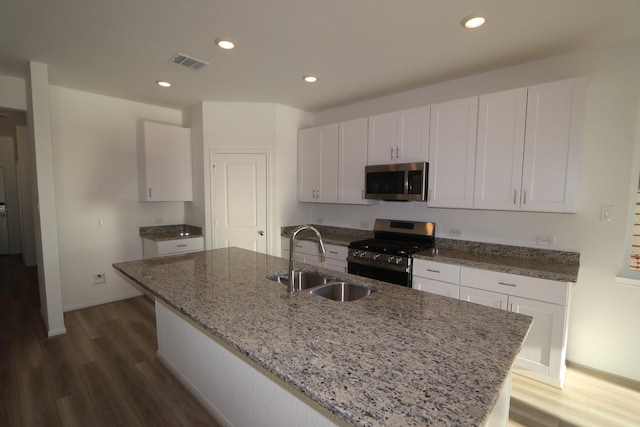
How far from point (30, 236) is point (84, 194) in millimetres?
3391

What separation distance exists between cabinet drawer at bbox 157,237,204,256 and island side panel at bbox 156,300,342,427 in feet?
4.96

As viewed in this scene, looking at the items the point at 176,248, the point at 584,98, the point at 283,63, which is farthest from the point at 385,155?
the point at 176,248

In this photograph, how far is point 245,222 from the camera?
4.07 m

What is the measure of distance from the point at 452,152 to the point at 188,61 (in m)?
2.57

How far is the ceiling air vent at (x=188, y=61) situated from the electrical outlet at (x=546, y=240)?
3.40 meters

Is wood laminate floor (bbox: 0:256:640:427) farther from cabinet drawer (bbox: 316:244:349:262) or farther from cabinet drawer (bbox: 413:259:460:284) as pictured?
cabinet drawer (bbox: 316:244:349:262)

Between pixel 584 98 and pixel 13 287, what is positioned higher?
pixel 584 98

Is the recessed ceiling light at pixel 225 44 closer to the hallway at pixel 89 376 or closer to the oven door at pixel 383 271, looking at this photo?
the oven door at pixel 383 271

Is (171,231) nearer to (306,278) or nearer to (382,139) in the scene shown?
(306,278)

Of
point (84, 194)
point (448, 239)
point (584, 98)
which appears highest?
point (584, 98)

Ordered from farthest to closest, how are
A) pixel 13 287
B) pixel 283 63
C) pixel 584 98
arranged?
1. pixel 13 287
2. pixel 283 63
3. pixel 584 98

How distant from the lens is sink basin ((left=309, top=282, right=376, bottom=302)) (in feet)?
6.15

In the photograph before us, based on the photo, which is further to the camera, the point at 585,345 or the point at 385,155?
the point at 385,155

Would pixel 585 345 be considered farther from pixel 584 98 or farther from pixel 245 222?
pixel 245 222
